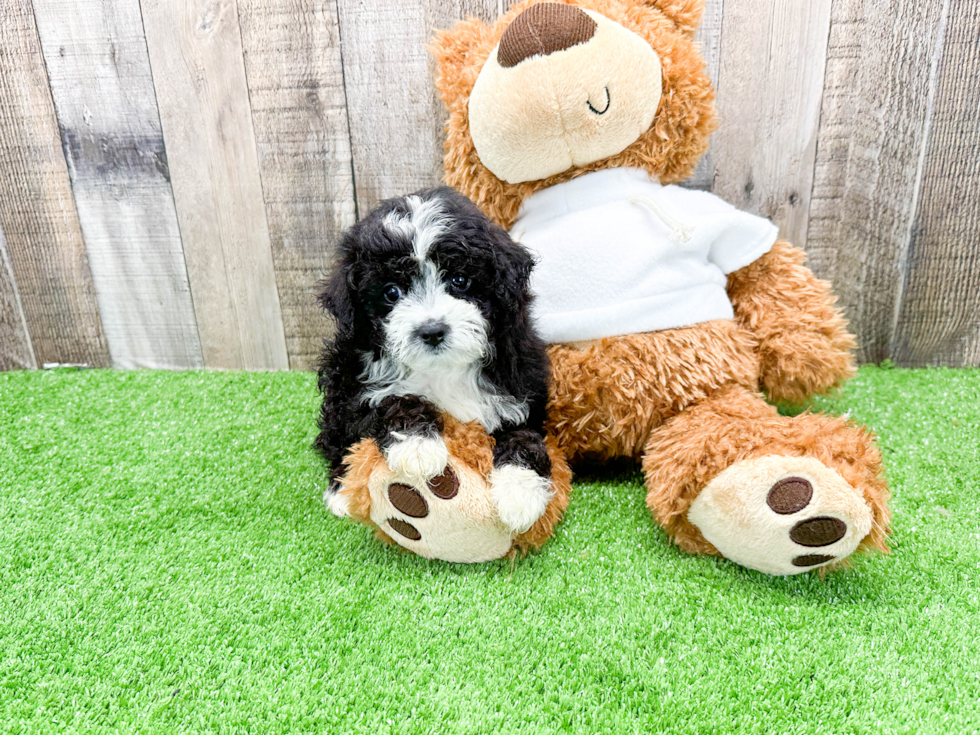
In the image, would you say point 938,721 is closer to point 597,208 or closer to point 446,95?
point 597,208

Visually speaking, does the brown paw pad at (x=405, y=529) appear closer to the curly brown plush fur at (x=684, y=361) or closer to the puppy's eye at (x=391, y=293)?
the curly brown plush fur at (x=684, y=361)

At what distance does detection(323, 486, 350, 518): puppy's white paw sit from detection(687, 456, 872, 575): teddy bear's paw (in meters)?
0.87

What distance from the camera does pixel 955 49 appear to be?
197 cm

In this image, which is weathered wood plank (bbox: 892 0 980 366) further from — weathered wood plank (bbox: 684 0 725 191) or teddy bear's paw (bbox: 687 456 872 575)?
teddy bear's paw (bbox: 687 456 872 575)

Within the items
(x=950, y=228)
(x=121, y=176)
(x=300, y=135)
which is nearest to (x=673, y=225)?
(x=950, y=228)

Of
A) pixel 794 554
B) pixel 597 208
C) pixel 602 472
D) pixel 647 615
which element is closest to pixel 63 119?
pixel 597 208

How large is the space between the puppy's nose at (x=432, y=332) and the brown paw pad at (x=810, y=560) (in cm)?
85

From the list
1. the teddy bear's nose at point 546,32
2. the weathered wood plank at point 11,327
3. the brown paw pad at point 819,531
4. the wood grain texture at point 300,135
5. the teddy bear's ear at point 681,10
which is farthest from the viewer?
the weathered wood plank at point 11,327

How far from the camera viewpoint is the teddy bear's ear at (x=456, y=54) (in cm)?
178

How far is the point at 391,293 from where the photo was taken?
1.33 m

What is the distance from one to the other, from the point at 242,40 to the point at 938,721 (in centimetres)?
252

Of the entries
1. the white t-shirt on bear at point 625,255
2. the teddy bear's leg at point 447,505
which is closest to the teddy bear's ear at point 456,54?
the white t-shirt on bear at point 625,255

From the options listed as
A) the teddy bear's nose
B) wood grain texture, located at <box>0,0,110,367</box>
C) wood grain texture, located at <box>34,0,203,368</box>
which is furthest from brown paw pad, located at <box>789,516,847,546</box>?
wood grain texture, located at <box>0,0,110,367</box>

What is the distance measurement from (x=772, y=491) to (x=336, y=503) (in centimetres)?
104
